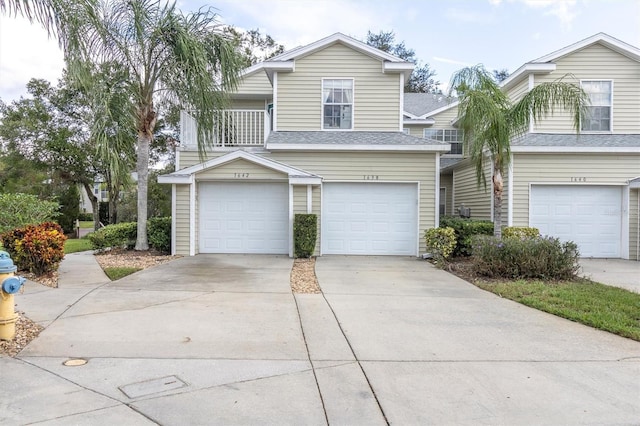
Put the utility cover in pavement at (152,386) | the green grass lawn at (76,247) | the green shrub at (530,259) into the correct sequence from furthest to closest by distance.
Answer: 1. the green grass lawn at (76,247)
2. the green shrub at (530,259)
3. the utility cover in pavement at (152,386)

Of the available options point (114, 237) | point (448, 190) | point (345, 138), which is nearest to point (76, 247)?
point (114, 237)

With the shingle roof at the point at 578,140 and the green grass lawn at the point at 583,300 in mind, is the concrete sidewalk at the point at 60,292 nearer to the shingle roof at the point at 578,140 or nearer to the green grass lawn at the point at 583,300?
the green grass lawn at the point at 583,300

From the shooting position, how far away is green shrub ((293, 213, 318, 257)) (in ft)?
37.3

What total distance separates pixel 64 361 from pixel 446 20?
44.4ft

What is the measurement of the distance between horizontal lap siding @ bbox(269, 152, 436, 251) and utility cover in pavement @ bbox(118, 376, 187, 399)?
8.97 meters

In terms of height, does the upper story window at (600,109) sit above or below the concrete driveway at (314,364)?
above

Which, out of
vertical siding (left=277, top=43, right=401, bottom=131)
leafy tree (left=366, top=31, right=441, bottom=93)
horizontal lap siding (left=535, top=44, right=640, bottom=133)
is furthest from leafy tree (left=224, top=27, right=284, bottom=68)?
horizontal lap siding (left=535, top=44, right=640, bottom=133)

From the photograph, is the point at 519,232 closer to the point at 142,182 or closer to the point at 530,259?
the point at 530,259

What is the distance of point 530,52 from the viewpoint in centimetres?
1587

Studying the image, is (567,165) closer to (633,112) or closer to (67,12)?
(633,112)

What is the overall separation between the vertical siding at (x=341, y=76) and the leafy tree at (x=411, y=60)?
21.6 metres

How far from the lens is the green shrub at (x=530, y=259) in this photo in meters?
8.42

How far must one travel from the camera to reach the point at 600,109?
43.1ft

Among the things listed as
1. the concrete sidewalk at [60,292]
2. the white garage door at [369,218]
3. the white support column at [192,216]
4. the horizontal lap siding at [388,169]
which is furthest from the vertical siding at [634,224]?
the concrete sidewalk at [60,292]
